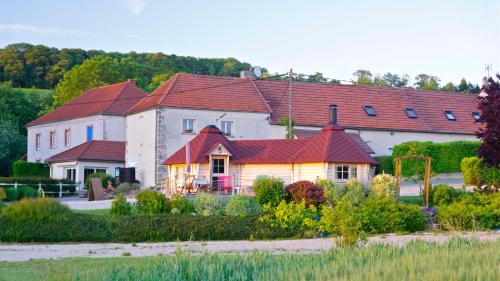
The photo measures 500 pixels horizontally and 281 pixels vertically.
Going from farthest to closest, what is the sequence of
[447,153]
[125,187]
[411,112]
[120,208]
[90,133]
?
[90,133] < [411,112] < [447,153] < [125,187] < [120,208]

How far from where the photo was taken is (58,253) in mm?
23891

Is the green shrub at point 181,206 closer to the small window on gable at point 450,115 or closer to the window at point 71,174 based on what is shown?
the window at point 71,174

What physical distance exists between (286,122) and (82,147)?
14301 millimetres

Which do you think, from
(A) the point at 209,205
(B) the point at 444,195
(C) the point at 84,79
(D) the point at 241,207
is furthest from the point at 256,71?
(D) the point at 241,207

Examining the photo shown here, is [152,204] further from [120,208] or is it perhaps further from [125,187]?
[125,187]

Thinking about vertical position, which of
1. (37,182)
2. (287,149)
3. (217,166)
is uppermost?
(287,149)

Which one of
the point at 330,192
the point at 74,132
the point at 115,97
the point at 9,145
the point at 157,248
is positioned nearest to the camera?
the point at 157,248

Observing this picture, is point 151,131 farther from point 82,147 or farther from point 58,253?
point 58,253

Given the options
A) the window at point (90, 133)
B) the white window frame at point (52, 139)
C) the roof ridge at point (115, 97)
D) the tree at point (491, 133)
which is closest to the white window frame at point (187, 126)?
the roof ridge at point (115, 97)

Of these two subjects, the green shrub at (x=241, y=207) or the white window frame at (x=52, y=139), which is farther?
the white window frame at (x=52, y=139)

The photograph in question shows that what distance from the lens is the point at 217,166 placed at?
4519 centimetres

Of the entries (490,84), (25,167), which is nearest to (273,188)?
(490,84)

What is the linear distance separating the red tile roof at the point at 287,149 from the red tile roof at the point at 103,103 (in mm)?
17322

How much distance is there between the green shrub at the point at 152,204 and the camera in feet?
107
